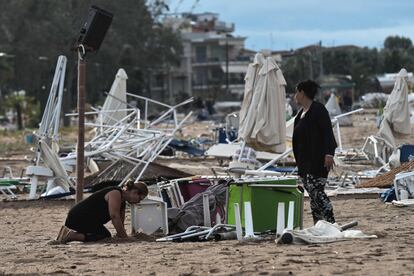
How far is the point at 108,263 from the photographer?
7.20 m

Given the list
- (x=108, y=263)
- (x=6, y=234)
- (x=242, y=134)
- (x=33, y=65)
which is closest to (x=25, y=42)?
(x=33, y=65)

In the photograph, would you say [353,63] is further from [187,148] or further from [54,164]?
[54,164]

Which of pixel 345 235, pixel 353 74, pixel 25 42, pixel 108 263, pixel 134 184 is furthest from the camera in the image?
pixel 353 74

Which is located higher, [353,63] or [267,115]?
[353,63]

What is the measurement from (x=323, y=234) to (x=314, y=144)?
41.8 inches

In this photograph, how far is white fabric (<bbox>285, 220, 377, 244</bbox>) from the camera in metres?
7.64

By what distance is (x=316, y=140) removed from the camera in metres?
8.70

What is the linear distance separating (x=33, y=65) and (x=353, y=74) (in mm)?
31348

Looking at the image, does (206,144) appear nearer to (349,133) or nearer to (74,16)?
(349,133)

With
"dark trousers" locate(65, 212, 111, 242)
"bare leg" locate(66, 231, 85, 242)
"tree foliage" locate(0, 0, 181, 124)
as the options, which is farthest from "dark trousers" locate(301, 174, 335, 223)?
"tree foliage" locate(0, 0, 181, 124)

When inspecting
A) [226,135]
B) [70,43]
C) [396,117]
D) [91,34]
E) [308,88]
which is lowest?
[226,135]

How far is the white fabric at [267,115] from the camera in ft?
49.1

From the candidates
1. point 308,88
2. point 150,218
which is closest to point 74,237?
point 150,218

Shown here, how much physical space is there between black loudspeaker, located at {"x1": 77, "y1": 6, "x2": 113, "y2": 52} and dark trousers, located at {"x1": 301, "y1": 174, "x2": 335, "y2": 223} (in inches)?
130
